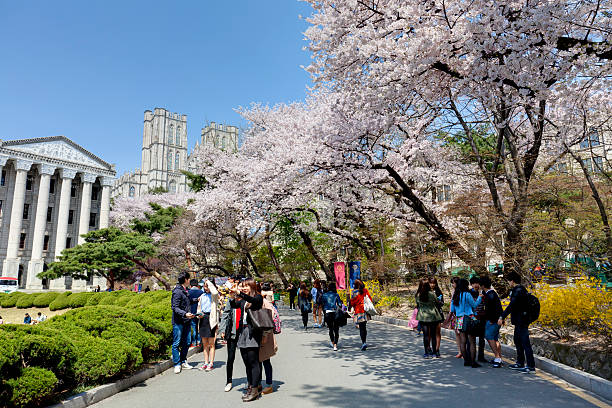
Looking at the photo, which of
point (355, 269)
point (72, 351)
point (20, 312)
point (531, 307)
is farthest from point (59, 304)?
point (531, 307)

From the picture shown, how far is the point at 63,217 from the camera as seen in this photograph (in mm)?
56656

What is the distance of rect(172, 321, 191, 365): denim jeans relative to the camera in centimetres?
821

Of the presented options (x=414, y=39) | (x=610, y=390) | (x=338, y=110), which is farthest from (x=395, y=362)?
(x=338, y=110)

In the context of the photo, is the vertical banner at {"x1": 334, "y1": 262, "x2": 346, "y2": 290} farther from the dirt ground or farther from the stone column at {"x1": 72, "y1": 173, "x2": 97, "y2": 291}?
the stone column at {"x1": 72, "y1": 173, "x2": 97, "y2": 291}

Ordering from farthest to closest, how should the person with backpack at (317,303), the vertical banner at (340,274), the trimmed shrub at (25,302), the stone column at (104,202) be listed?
the stone column at (104,202) → the trimmed shrub at (25,302) → the vertical banner at (340,274) → the person with backpack at (317,303)

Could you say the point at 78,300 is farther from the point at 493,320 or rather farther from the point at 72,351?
the point at 493,320

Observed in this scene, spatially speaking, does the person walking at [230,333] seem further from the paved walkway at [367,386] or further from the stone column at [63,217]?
the stone column at [63,217]

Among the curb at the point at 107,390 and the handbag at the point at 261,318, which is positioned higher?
the handbag at the point at 261,318

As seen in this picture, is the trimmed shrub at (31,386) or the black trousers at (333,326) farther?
the black trousers at (333,326)

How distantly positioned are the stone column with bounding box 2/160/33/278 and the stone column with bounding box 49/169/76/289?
4414 millimetres

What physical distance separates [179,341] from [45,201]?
5800 cm

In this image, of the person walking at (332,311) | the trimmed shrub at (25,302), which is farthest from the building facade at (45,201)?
the person walking at (332,311)

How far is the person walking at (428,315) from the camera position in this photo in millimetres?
8672

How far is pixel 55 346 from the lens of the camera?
5180mm
